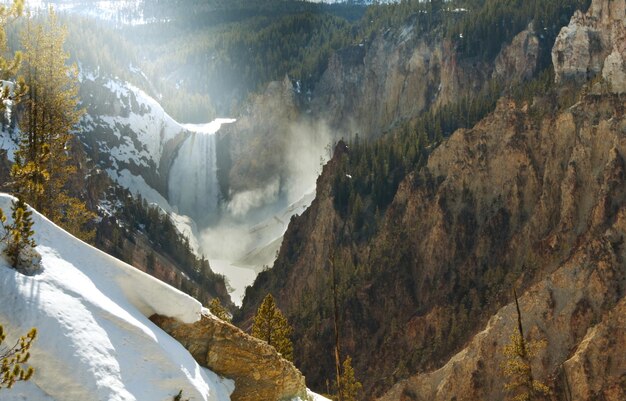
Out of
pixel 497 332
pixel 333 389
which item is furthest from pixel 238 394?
pixel 333 389

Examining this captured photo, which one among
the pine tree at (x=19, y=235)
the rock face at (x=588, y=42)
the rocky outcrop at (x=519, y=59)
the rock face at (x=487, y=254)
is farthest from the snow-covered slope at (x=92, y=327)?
the rocky outcrop at (x=519, y=59)

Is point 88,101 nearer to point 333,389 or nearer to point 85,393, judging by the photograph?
point 333,389

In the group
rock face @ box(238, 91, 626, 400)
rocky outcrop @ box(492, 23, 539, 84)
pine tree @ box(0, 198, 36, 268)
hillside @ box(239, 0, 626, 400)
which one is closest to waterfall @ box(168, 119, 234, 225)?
rocky outcrop @ box(492, 23, 539, 84)

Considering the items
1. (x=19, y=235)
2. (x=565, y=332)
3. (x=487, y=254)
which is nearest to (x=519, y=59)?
(x=487, y=254)

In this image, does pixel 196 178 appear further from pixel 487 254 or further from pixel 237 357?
pixel 237 357

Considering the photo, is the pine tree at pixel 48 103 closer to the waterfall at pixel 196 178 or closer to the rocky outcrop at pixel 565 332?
the rocky outcrop at pixel 565 332
